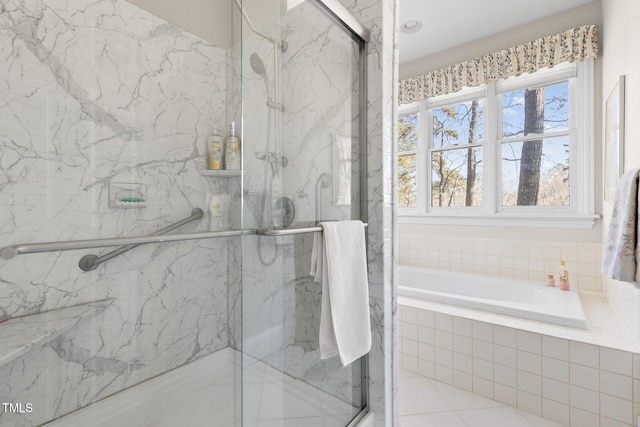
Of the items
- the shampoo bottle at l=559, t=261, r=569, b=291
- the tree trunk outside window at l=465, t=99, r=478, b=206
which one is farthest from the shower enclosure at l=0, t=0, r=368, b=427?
the tree trunk outside window at l=465, t=99, r=478, b=206

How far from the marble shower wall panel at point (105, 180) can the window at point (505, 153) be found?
6.94 feet

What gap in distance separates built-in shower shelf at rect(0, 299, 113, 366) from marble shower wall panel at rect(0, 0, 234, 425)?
0.03 metres

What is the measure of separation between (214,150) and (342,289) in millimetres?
890

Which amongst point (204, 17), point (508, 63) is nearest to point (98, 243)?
point (204, 17)

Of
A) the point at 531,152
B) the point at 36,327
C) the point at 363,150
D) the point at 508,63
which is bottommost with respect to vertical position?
the point at 36,327

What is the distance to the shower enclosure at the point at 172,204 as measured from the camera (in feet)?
3.31

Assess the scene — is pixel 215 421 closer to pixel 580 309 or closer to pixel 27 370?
pixel 27 370

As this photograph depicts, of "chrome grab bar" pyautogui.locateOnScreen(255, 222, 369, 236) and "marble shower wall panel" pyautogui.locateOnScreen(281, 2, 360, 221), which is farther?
"marble shower wall panel" pyautogui.locateOnScreen(281, 2, 360, 221)

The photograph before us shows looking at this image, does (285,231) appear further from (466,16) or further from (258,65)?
(466,16)

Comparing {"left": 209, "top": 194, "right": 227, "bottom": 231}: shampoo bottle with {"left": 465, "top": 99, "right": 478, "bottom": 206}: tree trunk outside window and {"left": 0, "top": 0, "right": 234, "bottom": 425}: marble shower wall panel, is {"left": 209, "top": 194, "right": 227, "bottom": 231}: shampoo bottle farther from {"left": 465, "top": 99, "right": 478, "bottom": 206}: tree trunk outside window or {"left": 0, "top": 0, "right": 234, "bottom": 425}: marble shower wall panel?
{"left": 465, "top": 99, "right": 478, "bottom": 206}: tree trunk outside window

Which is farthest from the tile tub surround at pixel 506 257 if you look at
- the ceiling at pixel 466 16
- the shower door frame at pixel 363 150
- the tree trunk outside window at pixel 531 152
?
→ the shower door frame at pixel 363 150

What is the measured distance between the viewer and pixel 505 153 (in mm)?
2754

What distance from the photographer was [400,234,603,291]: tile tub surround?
7.73 feet

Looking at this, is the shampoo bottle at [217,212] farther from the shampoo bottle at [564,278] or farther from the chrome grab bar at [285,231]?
the shampoo bottle at [564,278]
